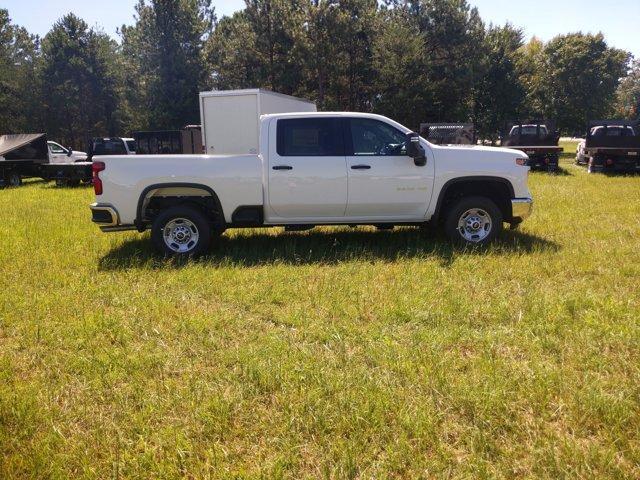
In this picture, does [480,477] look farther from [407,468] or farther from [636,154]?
[636,154]

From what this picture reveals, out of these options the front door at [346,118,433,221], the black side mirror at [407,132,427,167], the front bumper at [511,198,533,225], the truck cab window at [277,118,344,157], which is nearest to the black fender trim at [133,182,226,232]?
the truck cab window at [277,118,344,157]

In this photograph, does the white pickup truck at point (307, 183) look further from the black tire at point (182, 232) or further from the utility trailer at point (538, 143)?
the utility trailer at point (538, 143)

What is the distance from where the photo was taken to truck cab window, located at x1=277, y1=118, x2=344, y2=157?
671cm

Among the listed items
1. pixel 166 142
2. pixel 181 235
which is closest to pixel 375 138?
pixel 181 235

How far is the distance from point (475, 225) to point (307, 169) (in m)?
2.49

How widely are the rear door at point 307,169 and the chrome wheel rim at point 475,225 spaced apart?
1721 millimetres

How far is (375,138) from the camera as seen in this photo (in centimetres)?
681

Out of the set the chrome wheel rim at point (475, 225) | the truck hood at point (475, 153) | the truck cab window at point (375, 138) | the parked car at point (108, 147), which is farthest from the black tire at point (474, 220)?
the parked car at point (108, 147)

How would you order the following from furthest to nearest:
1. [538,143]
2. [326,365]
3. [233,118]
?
[538,143] → [233,118] → [326,365]

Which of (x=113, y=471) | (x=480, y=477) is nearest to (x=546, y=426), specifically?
(x=480, y=477)

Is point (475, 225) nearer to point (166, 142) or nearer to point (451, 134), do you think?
point (451, 134)

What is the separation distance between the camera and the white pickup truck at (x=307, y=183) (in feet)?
21.3

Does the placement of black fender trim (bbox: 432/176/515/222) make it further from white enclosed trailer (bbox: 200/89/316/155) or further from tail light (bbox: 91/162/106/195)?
white enclosed trailer (bbox: 200/89/316/155)

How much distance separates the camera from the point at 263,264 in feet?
21.3
